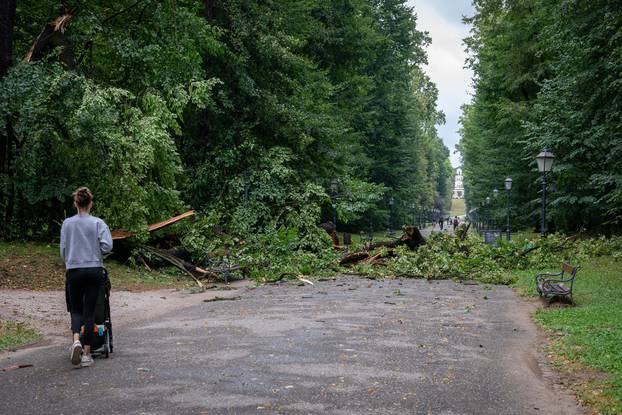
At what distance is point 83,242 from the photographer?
7109 millimetres

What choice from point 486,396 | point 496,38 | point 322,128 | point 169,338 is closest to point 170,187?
point 322,128

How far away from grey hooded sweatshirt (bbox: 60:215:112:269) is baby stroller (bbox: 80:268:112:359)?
364mm

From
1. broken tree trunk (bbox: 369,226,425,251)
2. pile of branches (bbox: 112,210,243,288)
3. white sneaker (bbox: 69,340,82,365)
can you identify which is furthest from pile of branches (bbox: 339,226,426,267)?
white sneaker (bbox: 69,340,82,365)

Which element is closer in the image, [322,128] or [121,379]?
[121,379]

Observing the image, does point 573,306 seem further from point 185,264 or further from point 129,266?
point 129,266

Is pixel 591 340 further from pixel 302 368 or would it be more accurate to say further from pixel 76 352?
pixel 76 352

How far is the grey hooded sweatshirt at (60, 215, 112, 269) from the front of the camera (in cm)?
711

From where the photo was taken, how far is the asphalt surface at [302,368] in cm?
571

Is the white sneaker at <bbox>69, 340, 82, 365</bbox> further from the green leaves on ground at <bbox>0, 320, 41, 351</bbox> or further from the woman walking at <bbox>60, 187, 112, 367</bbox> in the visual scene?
the green leaves on ground at <bbox>0, 320, 41, 351</bbox>

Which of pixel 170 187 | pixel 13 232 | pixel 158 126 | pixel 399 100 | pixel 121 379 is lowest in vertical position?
pixel 121 379

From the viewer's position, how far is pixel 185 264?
59.8 ft

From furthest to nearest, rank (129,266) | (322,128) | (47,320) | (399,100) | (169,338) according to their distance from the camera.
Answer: (399,100)
(322,128)
(129,266)
(47,320)
(169,338)

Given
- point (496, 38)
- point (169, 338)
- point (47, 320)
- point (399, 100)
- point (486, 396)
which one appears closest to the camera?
point (486, 396)

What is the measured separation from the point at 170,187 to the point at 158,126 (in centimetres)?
194
